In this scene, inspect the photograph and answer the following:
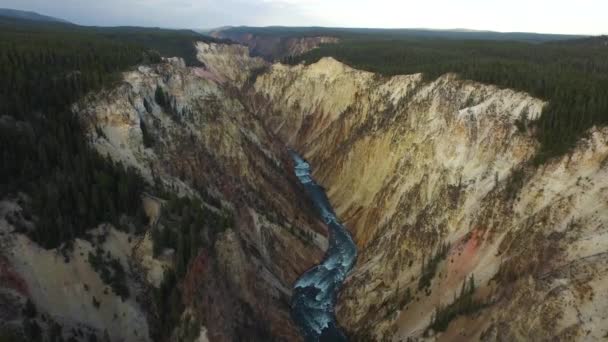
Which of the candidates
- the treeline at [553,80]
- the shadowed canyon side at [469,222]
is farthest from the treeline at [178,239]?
the treeline at [553,80]

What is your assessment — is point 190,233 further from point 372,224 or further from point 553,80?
point 553,80

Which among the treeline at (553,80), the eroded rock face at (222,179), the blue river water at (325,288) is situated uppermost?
the treeline at (553,80)

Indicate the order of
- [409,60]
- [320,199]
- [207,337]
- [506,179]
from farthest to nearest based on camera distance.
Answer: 1. [409,60]
2. [320,199]
3. [506,179]
4. [207,337]

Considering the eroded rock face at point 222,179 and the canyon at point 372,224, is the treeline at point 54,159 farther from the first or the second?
the eroded rock face at point 222,179

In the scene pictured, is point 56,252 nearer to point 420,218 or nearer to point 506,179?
point 420,218

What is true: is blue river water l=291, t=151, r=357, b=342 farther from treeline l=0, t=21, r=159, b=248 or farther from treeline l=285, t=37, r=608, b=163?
treeline l=285, t=37, r=608, b=163

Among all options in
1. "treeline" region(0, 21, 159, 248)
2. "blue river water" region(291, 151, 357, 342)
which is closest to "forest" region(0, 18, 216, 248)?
"treeline" region(0, 21, 159, 248)

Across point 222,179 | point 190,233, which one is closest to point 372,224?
point 222,179

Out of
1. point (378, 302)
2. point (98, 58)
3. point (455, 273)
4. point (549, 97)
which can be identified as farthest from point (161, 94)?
point (549, 97)
